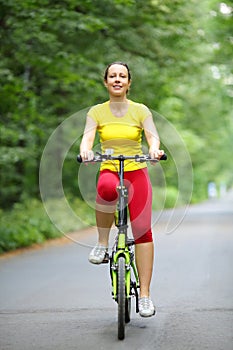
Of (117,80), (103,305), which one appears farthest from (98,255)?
(103,305)

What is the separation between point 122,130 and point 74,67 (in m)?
12.7

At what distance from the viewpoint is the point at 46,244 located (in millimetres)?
15883

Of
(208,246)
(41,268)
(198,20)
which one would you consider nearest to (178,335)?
(41,268)

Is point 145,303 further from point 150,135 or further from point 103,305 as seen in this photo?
point 103,305

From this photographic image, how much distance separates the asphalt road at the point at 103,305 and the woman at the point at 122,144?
185 millimetres

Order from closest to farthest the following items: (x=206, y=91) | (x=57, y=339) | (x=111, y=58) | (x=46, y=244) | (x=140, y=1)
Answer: (x=57, y=339) → (x=46, y=244) → (x=140, y=1) → (x=111, y=58) → (x=206, y=91)

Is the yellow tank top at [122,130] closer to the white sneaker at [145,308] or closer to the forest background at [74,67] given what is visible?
the white sneaker at [145,308]

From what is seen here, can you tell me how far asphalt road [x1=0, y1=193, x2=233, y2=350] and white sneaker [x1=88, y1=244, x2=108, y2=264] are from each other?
0.38 feet

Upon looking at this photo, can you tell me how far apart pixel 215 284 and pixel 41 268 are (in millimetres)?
3287

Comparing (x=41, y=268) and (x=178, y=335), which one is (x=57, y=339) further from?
(x=41, y=268)

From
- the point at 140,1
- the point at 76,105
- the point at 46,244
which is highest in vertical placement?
the point at 140,1

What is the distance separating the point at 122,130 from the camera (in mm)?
5492

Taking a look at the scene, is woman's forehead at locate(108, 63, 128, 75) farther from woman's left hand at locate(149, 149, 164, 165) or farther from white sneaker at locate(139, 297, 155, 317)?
white sneaker at locate(139, 297, 155, 317)

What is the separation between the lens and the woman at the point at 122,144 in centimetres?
550
